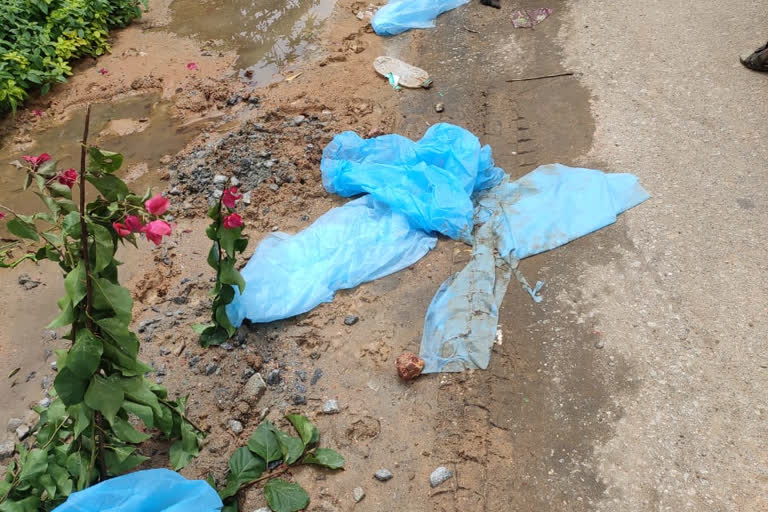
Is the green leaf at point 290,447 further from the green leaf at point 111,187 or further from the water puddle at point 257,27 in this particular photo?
the water puddle at point 257,27

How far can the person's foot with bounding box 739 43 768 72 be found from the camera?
13.6 feet

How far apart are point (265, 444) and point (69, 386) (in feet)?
3.29

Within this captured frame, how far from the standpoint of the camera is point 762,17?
15.6 ft

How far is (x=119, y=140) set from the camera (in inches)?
189

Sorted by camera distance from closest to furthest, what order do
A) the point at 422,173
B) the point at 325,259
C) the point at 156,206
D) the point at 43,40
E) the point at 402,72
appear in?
the point at 156,206 < the point at 325,259 < the point at 422,173 < the point at 402,72 < the point at 43,40

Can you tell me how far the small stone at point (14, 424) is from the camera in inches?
113

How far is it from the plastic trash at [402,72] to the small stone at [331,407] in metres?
3.16

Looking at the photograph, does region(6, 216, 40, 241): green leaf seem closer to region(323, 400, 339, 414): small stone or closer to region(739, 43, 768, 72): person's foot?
region(323, 400, 339, 414): small stone

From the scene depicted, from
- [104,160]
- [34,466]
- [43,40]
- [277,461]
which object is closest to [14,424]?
[34,466]

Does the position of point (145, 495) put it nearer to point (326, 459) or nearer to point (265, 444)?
point (265, 444)

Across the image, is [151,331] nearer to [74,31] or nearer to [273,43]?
[273,43]

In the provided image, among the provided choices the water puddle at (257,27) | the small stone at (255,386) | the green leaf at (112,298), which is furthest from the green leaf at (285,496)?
the water puddle at (257,27)

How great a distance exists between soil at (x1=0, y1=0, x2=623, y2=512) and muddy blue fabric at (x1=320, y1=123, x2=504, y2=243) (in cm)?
18

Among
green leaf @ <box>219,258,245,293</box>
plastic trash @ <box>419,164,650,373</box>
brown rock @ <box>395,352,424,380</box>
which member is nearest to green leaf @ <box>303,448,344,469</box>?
brown rock @ <box>395,352,424,380</box>
